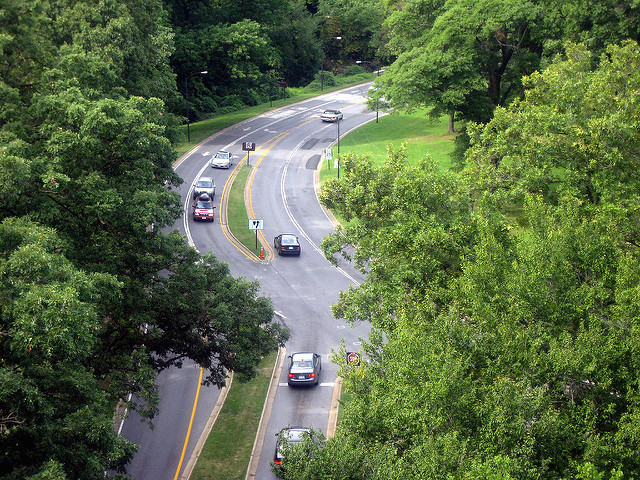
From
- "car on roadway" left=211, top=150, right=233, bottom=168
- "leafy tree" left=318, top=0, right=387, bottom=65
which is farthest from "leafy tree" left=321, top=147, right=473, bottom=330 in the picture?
"leafy tree" left=318, top=0, right=387, bottom=65

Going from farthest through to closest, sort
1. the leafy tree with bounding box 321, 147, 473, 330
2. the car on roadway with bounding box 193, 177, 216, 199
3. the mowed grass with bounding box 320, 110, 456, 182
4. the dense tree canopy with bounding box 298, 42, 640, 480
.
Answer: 1. the mowed grass with bounding box 320, 110, 456, 182
2. the car on roadway with bounding box 193, 177, 216, 199
3. the leafy tree with bounding box 321, 147, 473, 330
4. the dense tree canopy with bounding box 298, 42, 640, 480

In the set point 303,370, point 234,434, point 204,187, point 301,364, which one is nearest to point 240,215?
point 204,187

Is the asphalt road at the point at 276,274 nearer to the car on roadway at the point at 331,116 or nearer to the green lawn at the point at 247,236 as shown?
the green lawn at the point at 247,236

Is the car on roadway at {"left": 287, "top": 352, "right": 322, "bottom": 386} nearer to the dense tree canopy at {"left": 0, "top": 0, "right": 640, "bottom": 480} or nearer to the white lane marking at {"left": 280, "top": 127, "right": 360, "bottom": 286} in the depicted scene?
the dense tree canopy at {"left": 0, "top": 0, "right": 640, "bottom": 480}

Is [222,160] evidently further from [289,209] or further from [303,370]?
[303,370]

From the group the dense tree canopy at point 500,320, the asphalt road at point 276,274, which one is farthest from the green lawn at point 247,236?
the dense tree canopy at point 500,320
